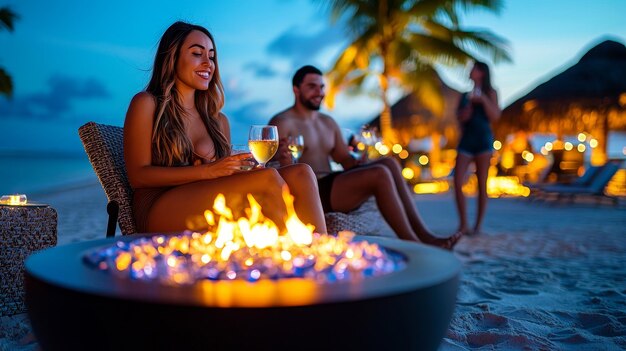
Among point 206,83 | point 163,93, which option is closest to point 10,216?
point 163,93

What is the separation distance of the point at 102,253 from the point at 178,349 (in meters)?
0.52

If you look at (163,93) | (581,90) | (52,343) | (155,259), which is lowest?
(52,343)

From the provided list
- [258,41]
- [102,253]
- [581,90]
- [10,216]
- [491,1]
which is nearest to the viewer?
[102,253]

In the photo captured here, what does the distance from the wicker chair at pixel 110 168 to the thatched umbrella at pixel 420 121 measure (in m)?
17.2

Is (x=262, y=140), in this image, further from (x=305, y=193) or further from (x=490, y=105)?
(x=490, y=105)

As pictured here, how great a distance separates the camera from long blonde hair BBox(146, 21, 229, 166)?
2.90 m

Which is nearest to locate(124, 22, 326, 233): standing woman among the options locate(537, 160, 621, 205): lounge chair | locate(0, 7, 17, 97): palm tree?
locate(537, 160, 621, 205): lounge chair

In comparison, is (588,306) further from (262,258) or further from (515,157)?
(515,157)

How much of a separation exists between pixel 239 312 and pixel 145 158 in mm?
1875

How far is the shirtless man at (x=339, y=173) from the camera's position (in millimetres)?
3770

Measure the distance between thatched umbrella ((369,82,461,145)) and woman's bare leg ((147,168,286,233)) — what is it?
1755cm

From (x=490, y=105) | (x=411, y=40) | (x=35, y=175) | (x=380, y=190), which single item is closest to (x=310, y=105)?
(x=380, y=190)

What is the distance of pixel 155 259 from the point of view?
1.56 meters

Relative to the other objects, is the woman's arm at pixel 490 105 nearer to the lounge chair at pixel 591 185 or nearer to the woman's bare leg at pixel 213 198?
the woman's bare leg at pixel 213 198
